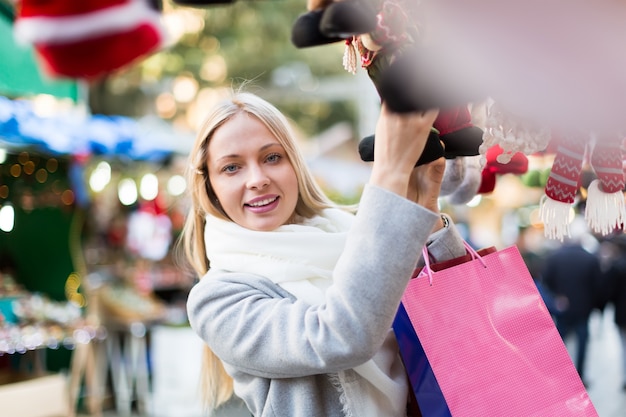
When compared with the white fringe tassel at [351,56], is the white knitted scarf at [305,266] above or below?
below

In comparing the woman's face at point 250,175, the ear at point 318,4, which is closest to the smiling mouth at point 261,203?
the woman's face at point 250,175

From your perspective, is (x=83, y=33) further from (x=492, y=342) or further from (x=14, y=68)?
(x=14, y=68)

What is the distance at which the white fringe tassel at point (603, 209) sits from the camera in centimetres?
157

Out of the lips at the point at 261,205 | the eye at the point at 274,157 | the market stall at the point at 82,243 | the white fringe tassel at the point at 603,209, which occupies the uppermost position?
the eye at the point at 274,157

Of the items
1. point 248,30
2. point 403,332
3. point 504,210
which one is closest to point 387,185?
point 403,332

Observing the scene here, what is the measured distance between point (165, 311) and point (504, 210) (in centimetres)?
1712

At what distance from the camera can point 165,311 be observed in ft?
25.9

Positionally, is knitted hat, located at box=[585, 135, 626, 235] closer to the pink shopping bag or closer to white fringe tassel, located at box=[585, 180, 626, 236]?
white fringe tassel, located at box=[585, 180, 626, 236]

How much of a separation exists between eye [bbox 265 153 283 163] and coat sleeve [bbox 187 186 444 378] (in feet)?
1.27

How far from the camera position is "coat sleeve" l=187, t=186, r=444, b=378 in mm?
1202

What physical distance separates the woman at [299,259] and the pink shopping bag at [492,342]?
137mm

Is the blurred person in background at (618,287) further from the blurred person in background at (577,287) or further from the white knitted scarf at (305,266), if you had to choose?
the white knitted scarf at (305,266)

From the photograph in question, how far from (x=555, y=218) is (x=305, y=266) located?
0.55 meters

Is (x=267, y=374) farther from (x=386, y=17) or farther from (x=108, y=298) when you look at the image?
(x=108, y=298)
